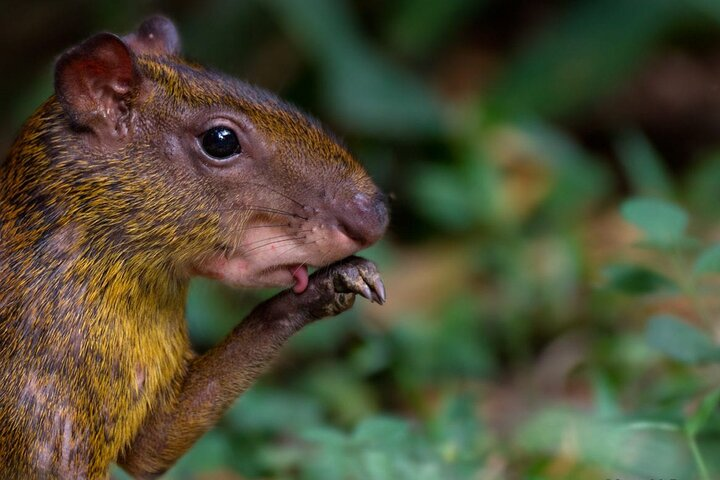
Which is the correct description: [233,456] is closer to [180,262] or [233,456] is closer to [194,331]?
[180,262]

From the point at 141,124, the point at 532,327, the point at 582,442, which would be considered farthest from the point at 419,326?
the point at 141,124

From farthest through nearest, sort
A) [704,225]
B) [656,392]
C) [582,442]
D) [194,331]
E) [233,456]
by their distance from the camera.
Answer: [704,225], [194,331], [656,392], [233,456], [582,442]

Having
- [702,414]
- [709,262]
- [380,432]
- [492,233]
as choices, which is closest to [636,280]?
[709,262]

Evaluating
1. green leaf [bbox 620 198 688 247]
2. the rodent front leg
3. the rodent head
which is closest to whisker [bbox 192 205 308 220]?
the rodent head

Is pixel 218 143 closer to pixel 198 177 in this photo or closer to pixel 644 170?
pixel 198 177

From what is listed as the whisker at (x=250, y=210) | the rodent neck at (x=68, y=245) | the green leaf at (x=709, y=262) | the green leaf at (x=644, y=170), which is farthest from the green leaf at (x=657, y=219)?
the green leaf at (x=644, y=170)

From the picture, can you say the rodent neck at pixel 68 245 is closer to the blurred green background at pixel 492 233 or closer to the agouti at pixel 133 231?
the agouti at pixel 133 231

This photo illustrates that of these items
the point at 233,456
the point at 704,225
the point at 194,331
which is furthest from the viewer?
the point at 704,225
